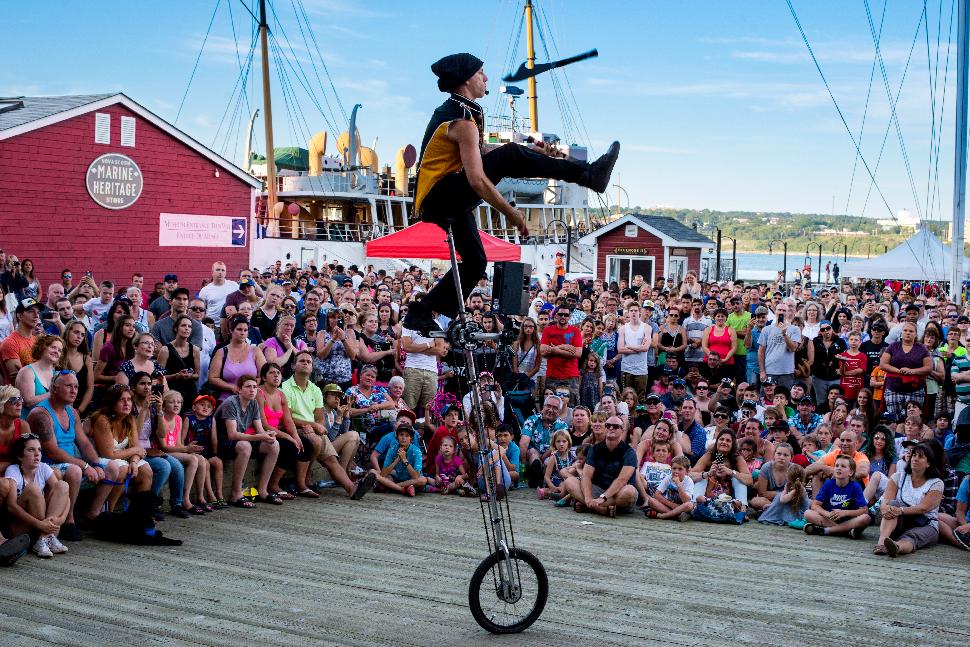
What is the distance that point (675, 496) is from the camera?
8.55m

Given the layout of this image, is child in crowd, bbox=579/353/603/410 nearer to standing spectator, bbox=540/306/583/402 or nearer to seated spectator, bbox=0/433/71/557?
standing spectator, bbox=540/306/583/402

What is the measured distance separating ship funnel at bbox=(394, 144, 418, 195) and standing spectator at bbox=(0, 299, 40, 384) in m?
26.2

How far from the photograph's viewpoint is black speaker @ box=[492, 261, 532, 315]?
480 cm

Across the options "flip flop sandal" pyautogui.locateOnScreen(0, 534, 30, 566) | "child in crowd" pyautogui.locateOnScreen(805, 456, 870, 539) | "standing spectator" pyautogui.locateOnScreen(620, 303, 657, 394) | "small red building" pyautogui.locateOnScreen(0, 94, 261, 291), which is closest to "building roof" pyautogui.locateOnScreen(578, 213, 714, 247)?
"small red building" pyautogui.locateOnScreen(0, 94, 261, 291)

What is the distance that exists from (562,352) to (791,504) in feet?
9.29

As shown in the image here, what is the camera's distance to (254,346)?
29.8 ft

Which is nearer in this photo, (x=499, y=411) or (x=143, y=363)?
(x=143, y=363)

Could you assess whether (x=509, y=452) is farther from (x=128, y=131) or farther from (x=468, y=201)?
(x=128, y=131)

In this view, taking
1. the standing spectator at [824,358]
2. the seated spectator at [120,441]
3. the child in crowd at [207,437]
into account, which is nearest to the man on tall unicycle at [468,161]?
the seated spectator at [120,441]

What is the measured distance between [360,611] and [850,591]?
2913mm

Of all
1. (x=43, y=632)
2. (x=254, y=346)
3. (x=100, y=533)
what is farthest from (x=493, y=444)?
(x=43, y=632)

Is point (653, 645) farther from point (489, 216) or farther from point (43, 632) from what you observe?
point (489, 216)

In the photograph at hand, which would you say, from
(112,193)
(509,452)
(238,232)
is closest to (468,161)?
(509,452)

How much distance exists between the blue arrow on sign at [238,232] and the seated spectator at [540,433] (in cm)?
1199
